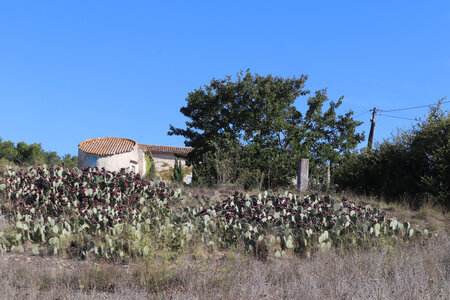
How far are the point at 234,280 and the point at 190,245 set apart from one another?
248 centimetres

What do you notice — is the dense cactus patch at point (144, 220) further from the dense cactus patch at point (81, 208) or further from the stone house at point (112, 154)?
the stone house at point (112, 154)

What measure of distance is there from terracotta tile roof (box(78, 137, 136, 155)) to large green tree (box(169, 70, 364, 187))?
595 cm

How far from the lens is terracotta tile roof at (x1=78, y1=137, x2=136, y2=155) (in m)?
28.5

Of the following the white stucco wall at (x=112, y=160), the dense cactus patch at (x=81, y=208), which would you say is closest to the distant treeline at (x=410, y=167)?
the dense cactus patch at (x=81, y=208)

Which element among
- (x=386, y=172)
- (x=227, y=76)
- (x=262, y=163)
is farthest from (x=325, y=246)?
(x=227, y=76)

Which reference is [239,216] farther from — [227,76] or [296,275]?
[227,76]

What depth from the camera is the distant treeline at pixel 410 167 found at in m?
14.0

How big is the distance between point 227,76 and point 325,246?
16614 mm

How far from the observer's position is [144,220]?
8.82m

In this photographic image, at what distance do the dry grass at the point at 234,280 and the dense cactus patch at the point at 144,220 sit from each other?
39.3 inches

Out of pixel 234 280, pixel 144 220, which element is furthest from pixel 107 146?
pixel 234 280

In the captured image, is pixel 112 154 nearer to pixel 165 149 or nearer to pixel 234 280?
pixel 165 149

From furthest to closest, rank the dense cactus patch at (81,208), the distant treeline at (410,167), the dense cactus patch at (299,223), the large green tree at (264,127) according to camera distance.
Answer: the large green tree at (264,127) → the distant treeline at (410,167) → the dense cactus patch at (299,223) → the dense cactus patch at (81,208)

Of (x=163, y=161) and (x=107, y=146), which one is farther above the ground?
(x=107, y=146)
